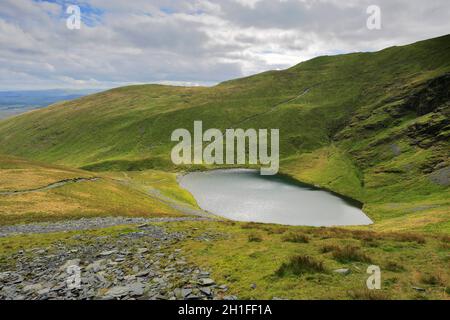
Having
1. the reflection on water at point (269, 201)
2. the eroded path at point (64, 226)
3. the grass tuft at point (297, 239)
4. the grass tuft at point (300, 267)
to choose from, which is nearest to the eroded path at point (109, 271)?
the grass tuft at point (300, 267)

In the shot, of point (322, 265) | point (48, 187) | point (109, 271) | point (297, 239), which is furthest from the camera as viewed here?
point (48, 187)

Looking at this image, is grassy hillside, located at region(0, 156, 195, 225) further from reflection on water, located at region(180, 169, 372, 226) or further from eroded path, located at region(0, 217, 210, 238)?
reflection on water, located at region(180, 169, 372, 226)

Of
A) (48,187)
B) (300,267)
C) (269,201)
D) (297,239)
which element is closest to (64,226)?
(48,187)

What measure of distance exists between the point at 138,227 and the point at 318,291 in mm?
28815

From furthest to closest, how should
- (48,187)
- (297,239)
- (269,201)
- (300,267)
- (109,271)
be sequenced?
(269,201)
(48,187)
(297,239)
(109,271)
(300,267)

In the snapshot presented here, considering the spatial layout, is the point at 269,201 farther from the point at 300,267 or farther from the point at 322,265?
the point at 300,267

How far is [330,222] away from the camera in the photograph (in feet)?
324

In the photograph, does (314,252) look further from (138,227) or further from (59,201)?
(59,201)

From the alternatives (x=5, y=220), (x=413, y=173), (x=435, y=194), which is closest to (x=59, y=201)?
(x=5, y=220)

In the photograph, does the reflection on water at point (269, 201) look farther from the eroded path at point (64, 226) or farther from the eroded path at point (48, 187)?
the eroded path at point (64, 226)

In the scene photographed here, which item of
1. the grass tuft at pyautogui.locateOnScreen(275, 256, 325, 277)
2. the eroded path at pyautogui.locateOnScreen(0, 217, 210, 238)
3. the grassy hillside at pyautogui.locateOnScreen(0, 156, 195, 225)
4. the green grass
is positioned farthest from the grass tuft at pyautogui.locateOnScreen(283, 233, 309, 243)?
the grassy hillside at pyautogui.locateOnScreen(0, 156, 195, 225)

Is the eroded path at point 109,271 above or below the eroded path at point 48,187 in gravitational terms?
below

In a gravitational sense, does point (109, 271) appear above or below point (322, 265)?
below

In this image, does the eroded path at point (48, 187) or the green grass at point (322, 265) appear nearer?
the green grass at point (322, 265)
